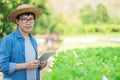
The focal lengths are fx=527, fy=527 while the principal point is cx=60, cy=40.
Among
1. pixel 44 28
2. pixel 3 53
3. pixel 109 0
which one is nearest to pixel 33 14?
pixel 3 53

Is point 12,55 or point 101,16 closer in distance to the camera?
point 12,55

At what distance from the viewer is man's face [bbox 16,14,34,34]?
20.7ft

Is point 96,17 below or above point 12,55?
below

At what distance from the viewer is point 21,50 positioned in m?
6.34

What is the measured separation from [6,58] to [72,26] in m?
122

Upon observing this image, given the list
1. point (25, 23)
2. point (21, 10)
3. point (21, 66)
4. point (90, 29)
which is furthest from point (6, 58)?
point (90, 29)

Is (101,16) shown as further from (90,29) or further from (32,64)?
(32,64)

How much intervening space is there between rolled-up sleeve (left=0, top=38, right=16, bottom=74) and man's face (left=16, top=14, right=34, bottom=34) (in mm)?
255

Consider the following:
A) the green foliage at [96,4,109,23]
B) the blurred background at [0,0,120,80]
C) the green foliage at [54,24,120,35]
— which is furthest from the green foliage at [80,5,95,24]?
the green foliage at [54,24,120,35]

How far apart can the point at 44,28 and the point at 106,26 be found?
3320cm

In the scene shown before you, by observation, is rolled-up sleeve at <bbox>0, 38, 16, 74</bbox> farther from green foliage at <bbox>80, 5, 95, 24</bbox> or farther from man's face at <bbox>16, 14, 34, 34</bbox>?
green foliage at <bbox>80, 5, 95, 24</bbox>

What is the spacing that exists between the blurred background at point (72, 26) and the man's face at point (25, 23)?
70cm

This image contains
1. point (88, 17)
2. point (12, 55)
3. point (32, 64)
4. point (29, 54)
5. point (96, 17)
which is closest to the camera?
point (32, 64)

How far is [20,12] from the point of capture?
6402 millimetres
